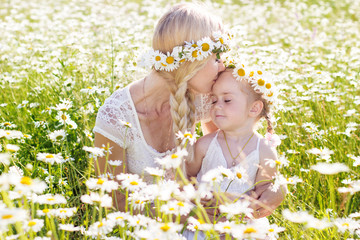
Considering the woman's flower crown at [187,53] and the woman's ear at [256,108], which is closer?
the woman's flower crown at [187,53]

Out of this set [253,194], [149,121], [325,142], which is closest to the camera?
[253,194]

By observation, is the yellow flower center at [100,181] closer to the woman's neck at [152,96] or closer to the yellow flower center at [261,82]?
the woman's neck at [152,96]

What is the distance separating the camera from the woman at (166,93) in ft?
7.71

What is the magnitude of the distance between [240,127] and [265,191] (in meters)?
0.41

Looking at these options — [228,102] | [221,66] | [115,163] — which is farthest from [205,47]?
[115,163]

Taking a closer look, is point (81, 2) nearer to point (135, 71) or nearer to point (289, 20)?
point (289, 20)

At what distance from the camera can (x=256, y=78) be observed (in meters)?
2.53

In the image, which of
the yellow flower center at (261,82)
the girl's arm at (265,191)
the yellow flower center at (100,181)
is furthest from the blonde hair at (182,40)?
the yellow flower center at (100,181)

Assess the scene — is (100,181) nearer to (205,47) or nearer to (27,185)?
(27,185)

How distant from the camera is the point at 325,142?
3133 millimetres

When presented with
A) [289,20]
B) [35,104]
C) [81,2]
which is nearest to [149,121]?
[35,104]

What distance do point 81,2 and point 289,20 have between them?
4102mm

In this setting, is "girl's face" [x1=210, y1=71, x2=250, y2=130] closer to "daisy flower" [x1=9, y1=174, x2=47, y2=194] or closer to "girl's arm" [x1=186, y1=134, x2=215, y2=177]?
"girl's arm" [x1=186, y1=134, x2=215, y2=177]

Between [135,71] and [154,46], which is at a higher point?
[154,46]
